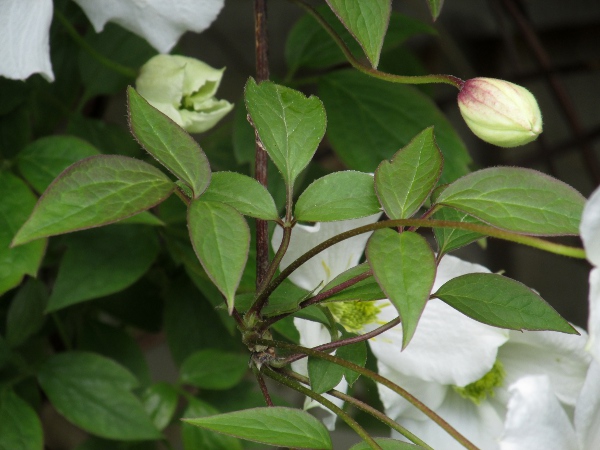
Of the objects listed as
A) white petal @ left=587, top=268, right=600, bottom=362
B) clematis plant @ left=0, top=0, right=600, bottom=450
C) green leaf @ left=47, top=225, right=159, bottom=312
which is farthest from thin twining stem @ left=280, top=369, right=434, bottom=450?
green leaf @ left=47, top=225, right=159, bottom=312

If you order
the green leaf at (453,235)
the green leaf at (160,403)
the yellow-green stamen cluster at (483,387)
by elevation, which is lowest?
the green leaf at (160,403)

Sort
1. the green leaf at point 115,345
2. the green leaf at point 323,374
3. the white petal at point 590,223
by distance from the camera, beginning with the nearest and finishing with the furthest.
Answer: the white petal at point 590,223, the green leaf at point 323,374, the green leaf at point 115,345

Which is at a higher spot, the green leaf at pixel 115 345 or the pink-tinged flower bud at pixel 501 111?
the pink-tinged flower bud at pixel 501 111

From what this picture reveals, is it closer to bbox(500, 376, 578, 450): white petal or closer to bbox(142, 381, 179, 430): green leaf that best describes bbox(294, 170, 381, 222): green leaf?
bbox(500, 376, 578, 450): white petal

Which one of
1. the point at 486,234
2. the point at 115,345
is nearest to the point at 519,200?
the point at 486,234

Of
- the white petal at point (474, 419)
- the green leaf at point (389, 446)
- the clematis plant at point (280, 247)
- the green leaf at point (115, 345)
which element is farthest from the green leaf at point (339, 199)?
the green leaf at point (115, 345)

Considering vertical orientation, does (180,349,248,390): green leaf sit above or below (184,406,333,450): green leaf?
below

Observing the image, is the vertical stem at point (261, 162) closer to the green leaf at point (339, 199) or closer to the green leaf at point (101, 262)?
the green leaf at point (339, 199)
